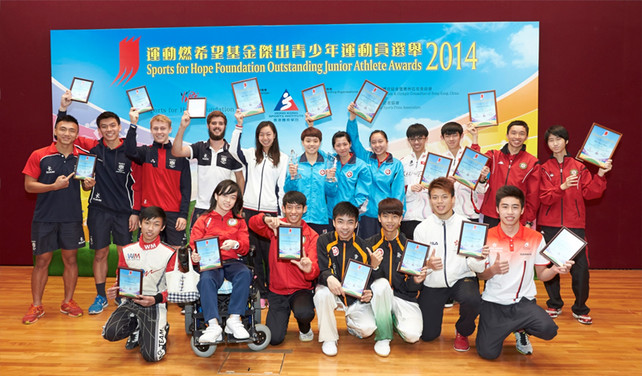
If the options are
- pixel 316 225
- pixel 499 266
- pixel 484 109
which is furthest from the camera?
pixel 484 109

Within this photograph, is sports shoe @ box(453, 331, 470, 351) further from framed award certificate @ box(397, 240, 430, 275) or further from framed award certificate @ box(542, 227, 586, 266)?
framed award certificate @ box(542, 227, 586, 266)

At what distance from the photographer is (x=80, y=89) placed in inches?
206

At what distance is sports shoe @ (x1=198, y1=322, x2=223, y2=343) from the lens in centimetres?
309

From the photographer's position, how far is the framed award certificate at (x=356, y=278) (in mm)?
3244

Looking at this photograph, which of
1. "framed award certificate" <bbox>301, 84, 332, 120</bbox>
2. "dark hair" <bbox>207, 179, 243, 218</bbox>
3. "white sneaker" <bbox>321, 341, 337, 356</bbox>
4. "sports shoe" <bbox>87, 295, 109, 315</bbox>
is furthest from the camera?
"framed award certificate" <bbox>301, 84, 332, 120</bbox>

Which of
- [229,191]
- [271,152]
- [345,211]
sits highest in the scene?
[271,152]

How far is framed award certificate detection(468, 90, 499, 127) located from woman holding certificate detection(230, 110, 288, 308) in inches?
81.2

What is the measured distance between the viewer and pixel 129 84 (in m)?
5.75

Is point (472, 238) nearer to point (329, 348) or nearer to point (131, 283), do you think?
point (329, 348)

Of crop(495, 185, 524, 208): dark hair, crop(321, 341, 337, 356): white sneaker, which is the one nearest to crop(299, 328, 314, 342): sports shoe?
crop(321, 341, 337, 356): white sneaker

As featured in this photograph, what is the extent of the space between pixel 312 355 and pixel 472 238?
1.38 metres

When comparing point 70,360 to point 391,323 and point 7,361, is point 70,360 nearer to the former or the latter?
point 7,361

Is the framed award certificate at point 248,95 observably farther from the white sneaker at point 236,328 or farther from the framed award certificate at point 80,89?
the white sneaker at point 236,328

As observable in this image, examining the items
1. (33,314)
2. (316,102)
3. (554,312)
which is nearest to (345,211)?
(316,102)
